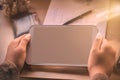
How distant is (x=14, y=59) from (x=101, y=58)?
27cm

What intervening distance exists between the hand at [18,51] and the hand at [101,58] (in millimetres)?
212

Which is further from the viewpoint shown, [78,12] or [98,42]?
[78,12]

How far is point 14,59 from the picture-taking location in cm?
91

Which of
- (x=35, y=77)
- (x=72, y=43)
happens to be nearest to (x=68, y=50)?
(x=72, y=43)

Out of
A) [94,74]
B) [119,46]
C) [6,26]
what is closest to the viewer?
A: [94,74]

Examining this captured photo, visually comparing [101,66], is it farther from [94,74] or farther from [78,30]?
[78,30]

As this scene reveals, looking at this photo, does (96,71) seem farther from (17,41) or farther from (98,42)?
(17,41)

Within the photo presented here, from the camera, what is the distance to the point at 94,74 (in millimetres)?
828

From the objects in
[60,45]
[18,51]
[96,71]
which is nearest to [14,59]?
[18,51]

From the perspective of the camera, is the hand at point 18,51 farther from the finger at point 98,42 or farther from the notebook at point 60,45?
the finger at point 98,42

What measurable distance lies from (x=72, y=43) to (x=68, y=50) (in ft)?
0.10

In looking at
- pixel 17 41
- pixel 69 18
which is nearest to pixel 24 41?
pixel 17 41

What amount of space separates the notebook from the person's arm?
0.07 feet

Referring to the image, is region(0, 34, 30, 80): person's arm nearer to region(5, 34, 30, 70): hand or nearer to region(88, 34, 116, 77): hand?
region(5, 34, 30, 70): hand
